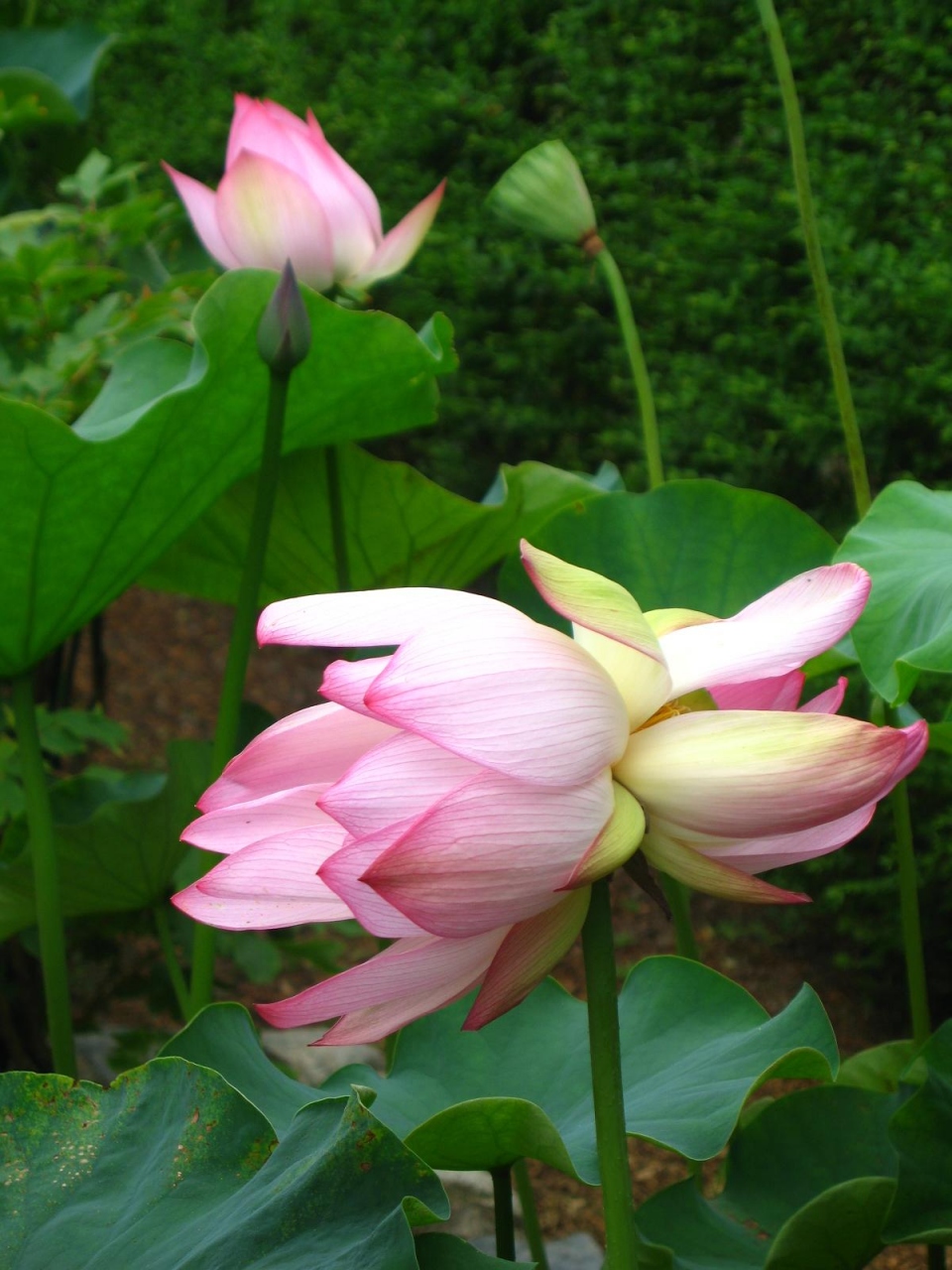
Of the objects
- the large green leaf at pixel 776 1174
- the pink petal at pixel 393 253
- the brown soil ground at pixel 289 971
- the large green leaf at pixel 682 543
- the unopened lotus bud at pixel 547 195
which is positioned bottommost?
the brown soil ground at pixel 289 971

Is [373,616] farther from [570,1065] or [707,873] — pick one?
[570,1065]

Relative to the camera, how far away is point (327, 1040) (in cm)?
43

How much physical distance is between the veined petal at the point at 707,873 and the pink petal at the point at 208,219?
69 centimetres

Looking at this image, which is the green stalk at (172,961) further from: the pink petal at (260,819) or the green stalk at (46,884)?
the pink petal at (260,819)

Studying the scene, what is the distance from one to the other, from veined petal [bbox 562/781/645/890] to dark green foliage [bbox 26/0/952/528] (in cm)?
147

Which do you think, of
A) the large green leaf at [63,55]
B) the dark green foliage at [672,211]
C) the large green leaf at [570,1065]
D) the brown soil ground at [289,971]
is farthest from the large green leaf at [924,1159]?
the large green leaf at [63,55]

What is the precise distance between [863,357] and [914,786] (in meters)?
0.65

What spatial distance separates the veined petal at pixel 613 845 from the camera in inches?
14.2

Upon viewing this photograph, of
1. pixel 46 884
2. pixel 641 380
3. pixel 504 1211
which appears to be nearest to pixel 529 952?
pixel 504 1211

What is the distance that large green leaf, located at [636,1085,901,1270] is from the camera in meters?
0.70

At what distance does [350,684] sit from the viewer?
1.25 feet

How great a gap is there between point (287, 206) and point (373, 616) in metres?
0.62

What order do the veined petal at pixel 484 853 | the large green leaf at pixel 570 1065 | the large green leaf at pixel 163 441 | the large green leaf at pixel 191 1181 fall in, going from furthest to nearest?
the large green leaf at pixel 163 441, the large green leaf at pixel 570 1065, the large green leaf at pixel 191 1181, the veined petal at pixel 484 853

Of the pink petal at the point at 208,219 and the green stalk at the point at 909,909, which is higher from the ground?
the pink petal at the point at 208,219
